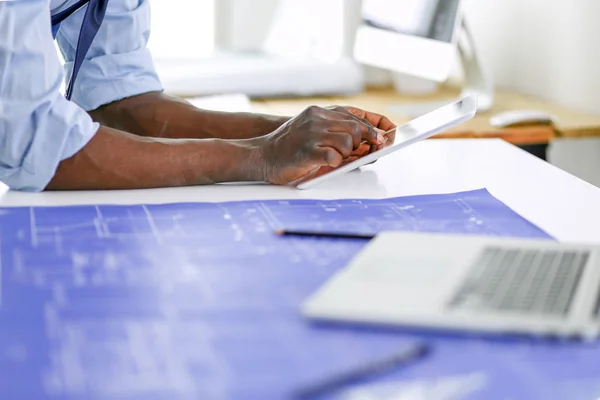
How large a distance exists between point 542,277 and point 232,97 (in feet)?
4.81

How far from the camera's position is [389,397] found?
0.67 metres

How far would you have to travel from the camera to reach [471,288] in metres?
0.82

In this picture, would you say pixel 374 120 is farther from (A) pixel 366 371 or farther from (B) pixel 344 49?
(B) pixel 344 49

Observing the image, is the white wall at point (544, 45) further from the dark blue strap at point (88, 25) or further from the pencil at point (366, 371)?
the pencil at point (366, 371)

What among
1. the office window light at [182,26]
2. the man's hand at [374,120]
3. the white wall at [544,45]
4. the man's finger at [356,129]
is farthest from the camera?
the office window light at [182,26]

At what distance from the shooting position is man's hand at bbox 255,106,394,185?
4.15 ft

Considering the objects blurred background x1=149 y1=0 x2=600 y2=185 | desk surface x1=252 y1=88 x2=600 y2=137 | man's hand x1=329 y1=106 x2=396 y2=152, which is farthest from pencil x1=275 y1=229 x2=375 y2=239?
blurred background x1=149 y1=0 x2=600 y2=185

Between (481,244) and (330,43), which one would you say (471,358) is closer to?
(481,244)

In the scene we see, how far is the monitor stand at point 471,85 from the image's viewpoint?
2254 mm

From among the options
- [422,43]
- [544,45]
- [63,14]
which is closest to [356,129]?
[63,14]

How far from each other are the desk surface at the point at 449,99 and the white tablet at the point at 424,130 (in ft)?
2.14

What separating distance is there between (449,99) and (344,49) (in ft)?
1.67

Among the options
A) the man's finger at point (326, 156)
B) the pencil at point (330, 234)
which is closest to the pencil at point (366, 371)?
the pencil at point (330, 234)

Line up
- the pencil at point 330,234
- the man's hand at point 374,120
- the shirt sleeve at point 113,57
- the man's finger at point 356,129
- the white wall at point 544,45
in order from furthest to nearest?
1. the white wall at point 544,45
2. the shirt sleeve at point 113,57
3. the man's hand at point 374,120
4. the man's finger at point 356,129
5. the pencil at point 330,234
